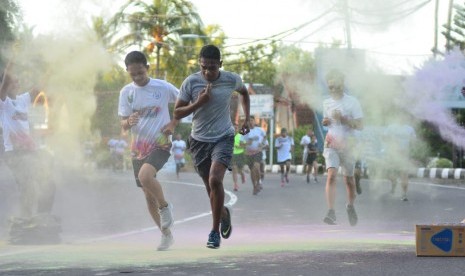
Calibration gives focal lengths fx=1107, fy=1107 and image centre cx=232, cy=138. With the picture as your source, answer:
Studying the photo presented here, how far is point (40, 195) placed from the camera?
11367 mm

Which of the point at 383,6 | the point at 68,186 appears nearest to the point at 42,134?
the point at 383,6

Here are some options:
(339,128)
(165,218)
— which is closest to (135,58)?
(165,218)

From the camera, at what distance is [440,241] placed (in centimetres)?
914

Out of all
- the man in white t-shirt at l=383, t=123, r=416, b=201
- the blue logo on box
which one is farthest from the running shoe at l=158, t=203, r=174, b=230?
the man in white t-shirt at l=383, t=123, r=416, b=201

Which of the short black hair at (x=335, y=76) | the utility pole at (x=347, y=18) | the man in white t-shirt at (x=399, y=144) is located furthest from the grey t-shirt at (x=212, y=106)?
the man in white t-shirt at (x=399, y=144)

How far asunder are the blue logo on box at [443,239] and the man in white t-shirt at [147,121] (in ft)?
8.04

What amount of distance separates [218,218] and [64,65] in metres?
3.83

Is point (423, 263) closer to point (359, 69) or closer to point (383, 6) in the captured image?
point (383, 6)

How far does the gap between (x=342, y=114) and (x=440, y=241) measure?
3.92 metres

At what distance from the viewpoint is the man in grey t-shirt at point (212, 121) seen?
9.81m

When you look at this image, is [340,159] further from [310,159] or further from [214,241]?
[310,159]

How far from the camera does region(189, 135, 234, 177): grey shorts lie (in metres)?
9.92

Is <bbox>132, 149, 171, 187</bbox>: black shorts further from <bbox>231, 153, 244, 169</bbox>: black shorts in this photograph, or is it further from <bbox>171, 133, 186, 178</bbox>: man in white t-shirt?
<bbox>171, 133, 186, 178</bbox>: man in white t-shirt

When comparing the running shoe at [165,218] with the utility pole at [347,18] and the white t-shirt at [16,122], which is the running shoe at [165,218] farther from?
the utility pole at [347,18]
